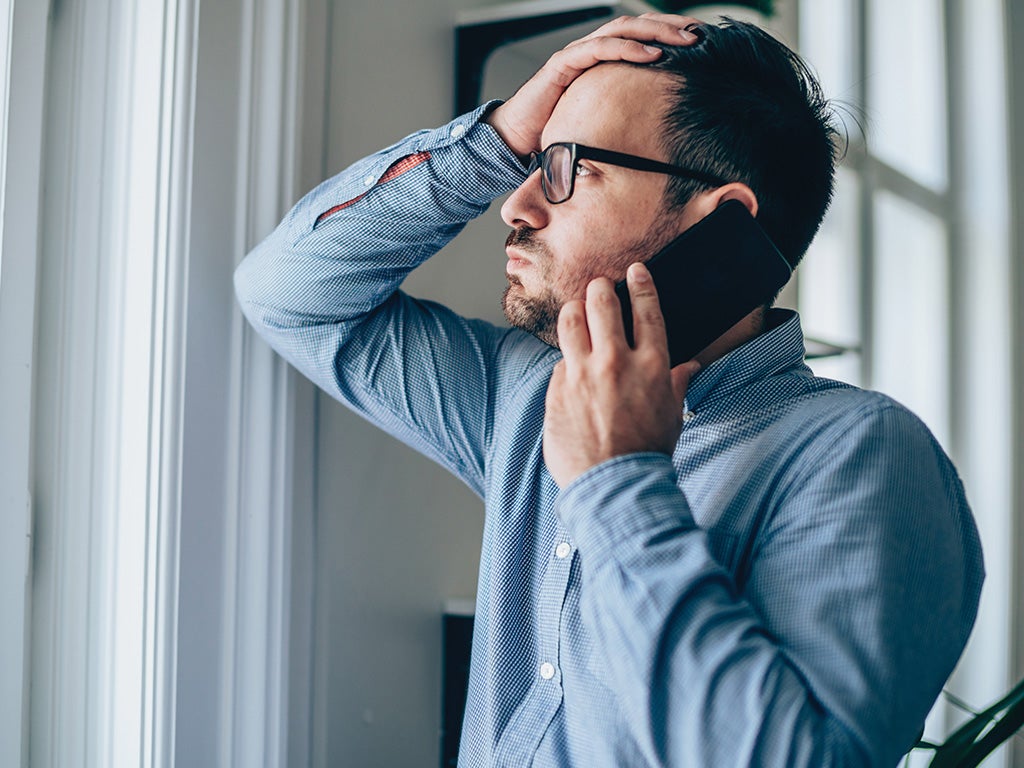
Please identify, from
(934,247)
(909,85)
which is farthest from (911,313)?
(909,85)

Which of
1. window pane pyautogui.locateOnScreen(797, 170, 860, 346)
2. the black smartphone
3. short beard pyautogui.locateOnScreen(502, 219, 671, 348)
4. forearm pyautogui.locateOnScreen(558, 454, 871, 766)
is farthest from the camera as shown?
window pane pyautogui.locateOnScreen(797, 170, 860, 346)

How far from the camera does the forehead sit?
3.16ft

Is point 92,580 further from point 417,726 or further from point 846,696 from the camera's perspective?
point 846,696

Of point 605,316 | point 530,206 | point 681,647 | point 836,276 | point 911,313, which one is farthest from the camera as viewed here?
point 911,313

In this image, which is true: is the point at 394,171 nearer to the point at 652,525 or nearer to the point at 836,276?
the point at 652,525

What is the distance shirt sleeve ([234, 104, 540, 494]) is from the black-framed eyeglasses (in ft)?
0.17

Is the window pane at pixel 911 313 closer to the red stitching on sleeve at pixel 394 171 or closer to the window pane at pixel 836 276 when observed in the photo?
the window pane at pixel 836 276

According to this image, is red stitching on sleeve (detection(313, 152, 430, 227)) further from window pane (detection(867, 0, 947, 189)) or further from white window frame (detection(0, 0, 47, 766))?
window pane (detection(867, 0, 947, 189))

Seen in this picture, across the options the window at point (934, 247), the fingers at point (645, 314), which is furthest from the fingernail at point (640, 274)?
the window at point (934, 247)

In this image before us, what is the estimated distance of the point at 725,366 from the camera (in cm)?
92

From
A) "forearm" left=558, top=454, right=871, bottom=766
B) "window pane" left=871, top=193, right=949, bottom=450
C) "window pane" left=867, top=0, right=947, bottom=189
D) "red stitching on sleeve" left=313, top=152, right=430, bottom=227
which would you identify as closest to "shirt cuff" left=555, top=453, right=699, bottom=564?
"forearm" left=558, top=454, right=871, bottom=766

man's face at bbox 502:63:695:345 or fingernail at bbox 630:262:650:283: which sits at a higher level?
man's face at bbox 502:63:695:345

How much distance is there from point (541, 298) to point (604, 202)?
0.41 feet

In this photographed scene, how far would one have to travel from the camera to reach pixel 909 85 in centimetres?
306
